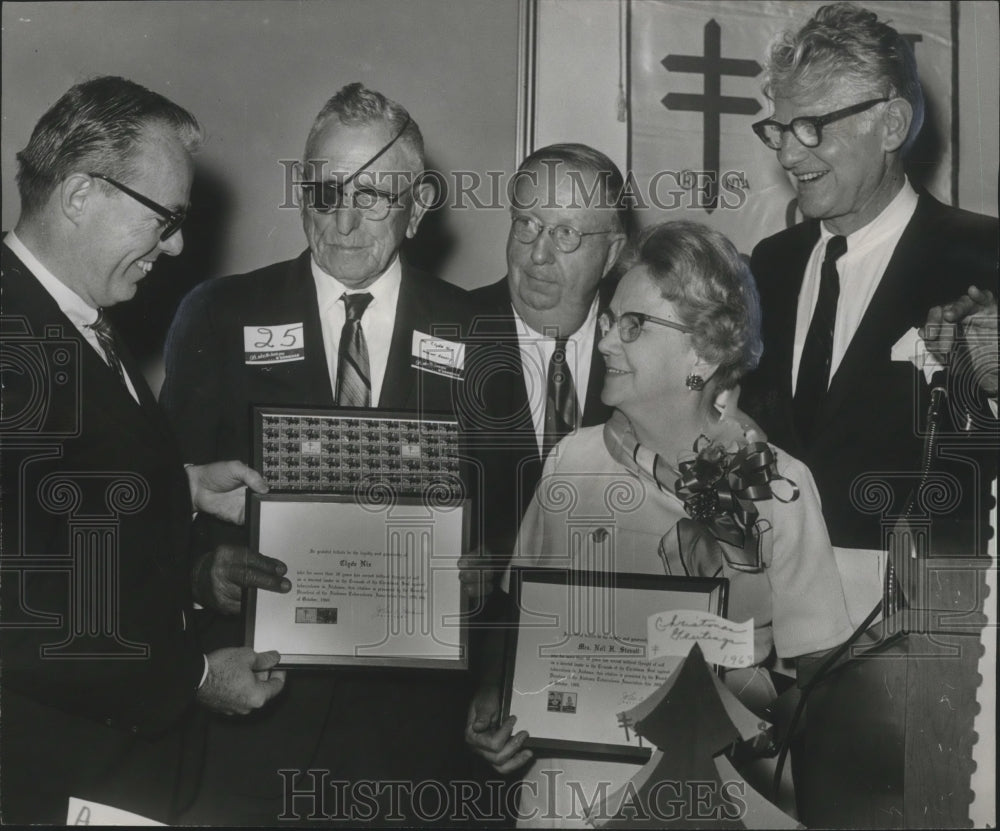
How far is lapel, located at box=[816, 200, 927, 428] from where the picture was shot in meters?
2.86

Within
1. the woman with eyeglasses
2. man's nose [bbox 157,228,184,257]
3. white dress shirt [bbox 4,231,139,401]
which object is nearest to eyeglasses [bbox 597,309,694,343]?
the woman with eyeglasses

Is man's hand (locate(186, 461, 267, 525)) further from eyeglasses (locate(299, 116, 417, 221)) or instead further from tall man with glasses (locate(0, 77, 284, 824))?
eyeglasses (locate(299, 116, 417, 221))

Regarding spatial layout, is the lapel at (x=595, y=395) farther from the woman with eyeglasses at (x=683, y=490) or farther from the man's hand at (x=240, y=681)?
the man's hand at (x=240, y=681)

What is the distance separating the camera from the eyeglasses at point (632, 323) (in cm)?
275

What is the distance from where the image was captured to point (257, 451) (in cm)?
269

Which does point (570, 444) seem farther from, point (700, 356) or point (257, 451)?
point (257, 451)

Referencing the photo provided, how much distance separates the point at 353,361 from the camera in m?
2.82

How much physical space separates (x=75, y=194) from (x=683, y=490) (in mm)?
1622

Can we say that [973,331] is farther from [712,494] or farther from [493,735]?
[493,735]

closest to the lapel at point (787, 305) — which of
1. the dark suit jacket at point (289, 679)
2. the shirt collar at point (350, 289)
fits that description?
the dark suit jacket at point (289, 679)

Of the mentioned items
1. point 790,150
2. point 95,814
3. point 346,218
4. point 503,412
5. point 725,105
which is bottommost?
point 95,814

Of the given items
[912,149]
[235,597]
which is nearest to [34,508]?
[235,597]

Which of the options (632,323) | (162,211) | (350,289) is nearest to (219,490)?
(350,289)

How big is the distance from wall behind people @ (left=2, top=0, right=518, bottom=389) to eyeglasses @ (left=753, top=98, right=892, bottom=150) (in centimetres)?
65
